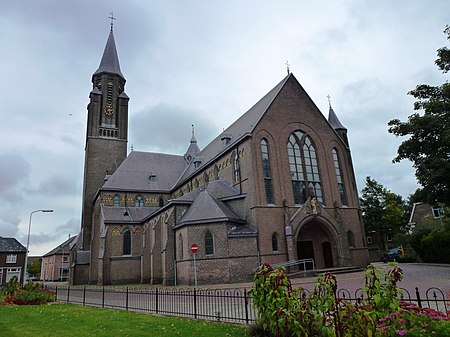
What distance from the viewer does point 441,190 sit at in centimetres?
1994

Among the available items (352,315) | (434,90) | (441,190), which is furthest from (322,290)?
(434,90)

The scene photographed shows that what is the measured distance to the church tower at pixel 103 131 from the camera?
43500 millimetres

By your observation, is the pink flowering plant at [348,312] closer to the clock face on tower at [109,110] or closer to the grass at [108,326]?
the grass at [108,326]

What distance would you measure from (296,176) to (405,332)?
78.6ft

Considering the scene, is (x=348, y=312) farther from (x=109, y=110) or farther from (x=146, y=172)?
(x=109, y=110)

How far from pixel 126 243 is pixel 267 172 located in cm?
1828

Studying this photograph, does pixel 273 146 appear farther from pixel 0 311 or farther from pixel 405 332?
pixel 405 332

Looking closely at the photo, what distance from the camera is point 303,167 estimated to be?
2959 centimetres

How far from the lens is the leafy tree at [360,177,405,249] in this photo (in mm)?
52812

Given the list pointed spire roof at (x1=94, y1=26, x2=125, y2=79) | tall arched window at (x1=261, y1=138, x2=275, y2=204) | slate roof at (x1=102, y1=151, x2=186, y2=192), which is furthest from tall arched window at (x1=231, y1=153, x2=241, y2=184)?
pointed spire roof at (x1=94, y1=26, x2=125, y2=79)

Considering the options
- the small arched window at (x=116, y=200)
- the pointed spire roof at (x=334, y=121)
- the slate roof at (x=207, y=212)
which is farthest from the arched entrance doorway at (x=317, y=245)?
the small arched window at (x=116, y=200)

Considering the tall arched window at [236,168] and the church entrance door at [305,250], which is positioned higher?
the tall arched window at [236,168]

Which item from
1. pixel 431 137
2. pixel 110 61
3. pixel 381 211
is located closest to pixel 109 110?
pixel 110 61

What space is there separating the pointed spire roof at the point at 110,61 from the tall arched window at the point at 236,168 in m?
28.7
